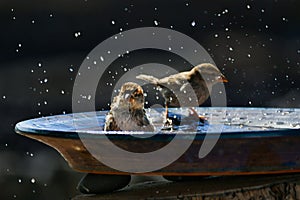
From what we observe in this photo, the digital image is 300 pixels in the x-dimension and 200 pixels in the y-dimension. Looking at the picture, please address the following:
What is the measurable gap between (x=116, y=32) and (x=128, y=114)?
21.8 feet

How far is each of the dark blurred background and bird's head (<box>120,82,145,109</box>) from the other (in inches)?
158

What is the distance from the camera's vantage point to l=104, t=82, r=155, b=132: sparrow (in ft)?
11.2

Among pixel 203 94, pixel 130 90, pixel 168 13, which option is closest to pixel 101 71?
pixel 168 13

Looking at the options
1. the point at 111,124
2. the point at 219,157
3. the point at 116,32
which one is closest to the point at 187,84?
the point at 111,124

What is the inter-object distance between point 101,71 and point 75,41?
0.57 m

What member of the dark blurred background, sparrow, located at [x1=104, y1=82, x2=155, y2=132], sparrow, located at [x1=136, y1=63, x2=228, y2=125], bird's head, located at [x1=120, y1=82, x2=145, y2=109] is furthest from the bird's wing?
the dark blurred background

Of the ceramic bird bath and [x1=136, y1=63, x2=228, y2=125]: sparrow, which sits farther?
[x1=136, y1=63, x2=228, y2=125]: sparrow

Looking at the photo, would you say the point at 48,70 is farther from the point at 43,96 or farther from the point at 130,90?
the point at 130,90

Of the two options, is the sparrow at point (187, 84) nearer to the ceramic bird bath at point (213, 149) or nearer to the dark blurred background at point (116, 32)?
the ceramic bird bath at point (213, 149)

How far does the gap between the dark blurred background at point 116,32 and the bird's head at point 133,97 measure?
13.2 ft

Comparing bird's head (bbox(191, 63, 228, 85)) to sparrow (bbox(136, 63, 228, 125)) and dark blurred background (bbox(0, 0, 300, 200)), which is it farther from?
dark blurred background (bbox(0, 0, 300, 200))

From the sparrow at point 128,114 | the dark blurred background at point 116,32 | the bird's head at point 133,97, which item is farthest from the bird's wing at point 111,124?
the dark blurred background at point 116,32

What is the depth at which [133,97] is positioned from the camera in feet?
11.7

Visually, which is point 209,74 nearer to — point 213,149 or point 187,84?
point 187,84
